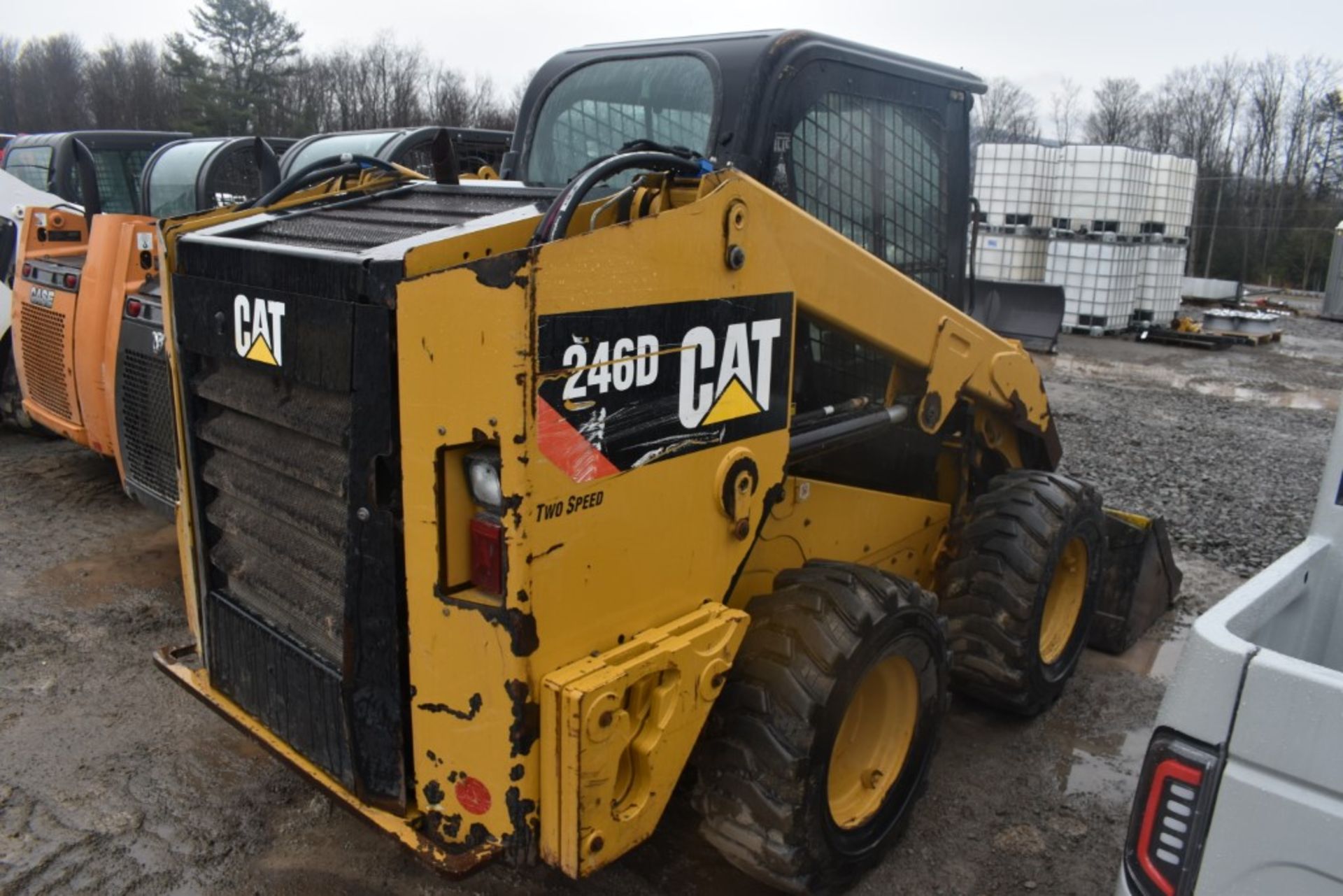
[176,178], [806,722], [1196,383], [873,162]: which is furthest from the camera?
[1196,383]

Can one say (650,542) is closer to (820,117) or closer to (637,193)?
(637,193)

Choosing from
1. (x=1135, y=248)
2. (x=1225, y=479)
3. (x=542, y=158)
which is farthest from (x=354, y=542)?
(x=1135, y=248)

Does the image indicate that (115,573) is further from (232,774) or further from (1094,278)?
(1094,278)

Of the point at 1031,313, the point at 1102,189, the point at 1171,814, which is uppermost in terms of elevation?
the point at 1102,189

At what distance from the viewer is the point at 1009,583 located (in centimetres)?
368

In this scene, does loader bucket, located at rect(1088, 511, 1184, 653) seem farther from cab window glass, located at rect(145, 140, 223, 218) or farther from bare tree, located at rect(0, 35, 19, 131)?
bare tree, located at rect(0, 35, 19, 131)

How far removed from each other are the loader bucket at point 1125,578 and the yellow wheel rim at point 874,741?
2.01m

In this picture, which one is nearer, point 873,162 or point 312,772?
point 312,772

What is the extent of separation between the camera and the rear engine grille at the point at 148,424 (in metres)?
5.15

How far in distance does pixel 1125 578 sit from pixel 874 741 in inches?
88.0

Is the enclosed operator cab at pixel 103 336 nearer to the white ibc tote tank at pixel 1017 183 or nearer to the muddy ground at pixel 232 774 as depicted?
the muddy ground at pixel 232 774

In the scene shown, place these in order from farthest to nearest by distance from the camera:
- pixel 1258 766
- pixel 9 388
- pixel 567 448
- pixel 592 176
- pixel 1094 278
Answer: pixel 1094 278
pixel 9 388
pixel 592 176
pixel 567 448
pixel 1258 766

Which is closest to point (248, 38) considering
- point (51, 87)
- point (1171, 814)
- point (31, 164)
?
point (51, 87)

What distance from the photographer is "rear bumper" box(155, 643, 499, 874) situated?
2.23 m
